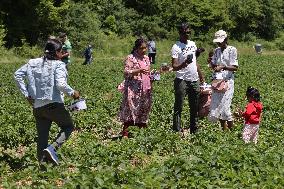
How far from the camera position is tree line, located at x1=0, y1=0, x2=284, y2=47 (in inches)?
1567

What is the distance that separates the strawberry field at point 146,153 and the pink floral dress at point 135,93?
0.36m

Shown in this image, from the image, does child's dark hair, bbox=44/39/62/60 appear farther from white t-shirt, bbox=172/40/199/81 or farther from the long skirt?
the long skirt

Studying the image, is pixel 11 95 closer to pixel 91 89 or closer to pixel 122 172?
pixel 91 89

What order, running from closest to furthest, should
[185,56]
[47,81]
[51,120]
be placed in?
[47,81]
[51,120]
[185,56]

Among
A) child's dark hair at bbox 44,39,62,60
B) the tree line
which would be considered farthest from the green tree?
child's dark hair at bbox 44,39,62,60

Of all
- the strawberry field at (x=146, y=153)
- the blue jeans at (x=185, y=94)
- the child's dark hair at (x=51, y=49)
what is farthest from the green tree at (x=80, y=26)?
the child's dark hair at (x=51, y=49)

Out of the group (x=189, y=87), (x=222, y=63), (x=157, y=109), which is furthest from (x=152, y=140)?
(x=157, y=109)

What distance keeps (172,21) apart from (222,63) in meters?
41.9

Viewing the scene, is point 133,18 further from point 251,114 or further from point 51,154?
point 51,154

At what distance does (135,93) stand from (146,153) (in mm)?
1653

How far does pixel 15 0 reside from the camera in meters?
40.8

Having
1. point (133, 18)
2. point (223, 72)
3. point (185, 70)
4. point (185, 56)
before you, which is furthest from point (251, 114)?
point (133, 18)

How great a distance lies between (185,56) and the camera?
381 inches

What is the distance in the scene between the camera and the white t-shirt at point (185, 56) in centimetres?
970
